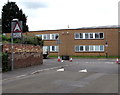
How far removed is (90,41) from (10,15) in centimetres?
2425

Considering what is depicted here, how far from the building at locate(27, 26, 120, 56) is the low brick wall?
75.3 ft

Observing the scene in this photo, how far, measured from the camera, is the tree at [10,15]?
55750 millimetres

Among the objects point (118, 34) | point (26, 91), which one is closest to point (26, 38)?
point (26, 91)

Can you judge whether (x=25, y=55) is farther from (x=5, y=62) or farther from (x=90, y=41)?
(x=90, y=41)

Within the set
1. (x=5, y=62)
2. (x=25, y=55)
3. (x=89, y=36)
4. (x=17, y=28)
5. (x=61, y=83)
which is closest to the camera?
(x=61, y=83)

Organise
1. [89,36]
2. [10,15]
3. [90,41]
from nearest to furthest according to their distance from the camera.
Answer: [89,36], [90,41], [10,15]

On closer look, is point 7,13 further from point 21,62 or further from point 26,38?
point 21,62

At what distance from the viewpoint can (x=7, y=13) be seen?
56562 millimetres

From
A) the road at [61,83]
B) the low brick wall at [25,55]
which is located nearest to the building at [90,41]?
the low brick wall at [25,55]

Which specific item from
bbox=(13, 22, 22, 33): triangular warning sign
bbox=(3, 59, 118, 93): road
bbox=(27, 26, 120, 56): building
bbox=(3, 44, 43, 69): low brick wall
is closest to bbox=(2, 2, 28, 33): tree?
bbox=(27, 26, 120, 56): building

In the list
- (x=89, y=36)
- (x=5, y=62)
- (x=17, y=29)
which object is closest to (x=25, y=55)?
(x=5, y=62)

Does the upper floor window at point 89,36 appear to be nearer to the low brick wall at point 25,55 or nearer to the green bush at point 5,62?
the low brick wall at point 25,55

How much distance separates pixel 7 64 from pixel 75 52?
31904 mm

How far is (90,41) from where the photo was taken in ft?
146
